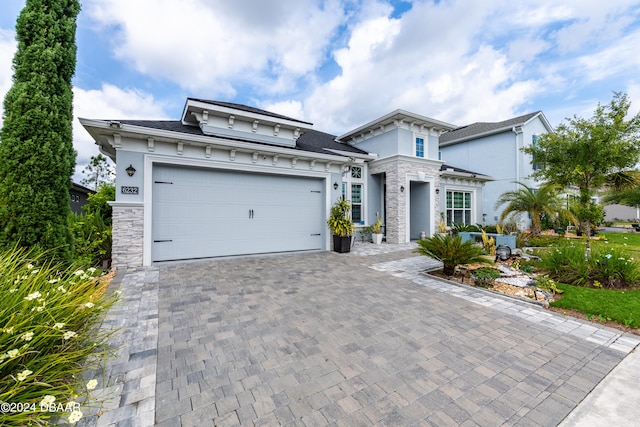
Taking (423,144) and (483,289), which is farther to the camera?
(423,144)

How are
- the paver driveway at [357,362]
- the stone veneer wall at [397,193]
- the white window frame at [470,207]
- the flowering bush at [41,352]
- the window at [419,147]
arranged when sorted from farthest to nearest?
1. the white window frame at [470,207]
2. the window at [419,147]
3. the stone veneer wall at [397,193]
4. the paver driveway at [357,362]
5. the flowering bush at [41,352]

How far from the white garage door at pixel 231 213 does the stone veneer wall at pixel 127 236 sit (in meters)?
0.34

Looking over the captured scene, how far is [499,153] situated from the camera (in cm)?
1523

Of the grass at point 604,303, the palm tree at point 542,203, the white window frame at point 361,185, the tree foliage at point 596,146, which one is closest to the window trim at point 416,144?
the white window frame at point 361,185

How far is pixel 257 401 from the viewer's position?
189 centimetres

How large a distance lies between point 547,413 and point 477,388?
427 millimetres

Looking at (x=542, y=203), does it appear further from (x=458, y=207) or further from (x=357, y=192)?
(x=357, y=192)

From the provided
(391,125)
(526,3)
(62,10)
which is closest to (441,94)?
(391,125)

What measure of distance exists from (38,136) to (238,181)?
3.94m

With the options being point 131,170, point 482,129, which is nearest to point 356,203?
point 131,170

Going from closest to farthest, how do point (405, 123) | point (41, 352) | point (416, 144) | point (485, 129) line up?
point (41, 352)
point (405, 123)
point (416, 144)
point (485, 129)

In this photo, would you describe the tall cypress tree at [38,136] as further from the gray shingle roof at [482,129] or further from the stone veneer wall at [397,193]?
the gray shingle roof at [482,129]

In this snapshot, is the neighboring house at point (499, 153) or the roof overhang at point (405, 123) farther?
the neighboring house at point (499, 153)

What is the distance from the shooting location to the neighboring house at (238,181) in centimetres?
600
